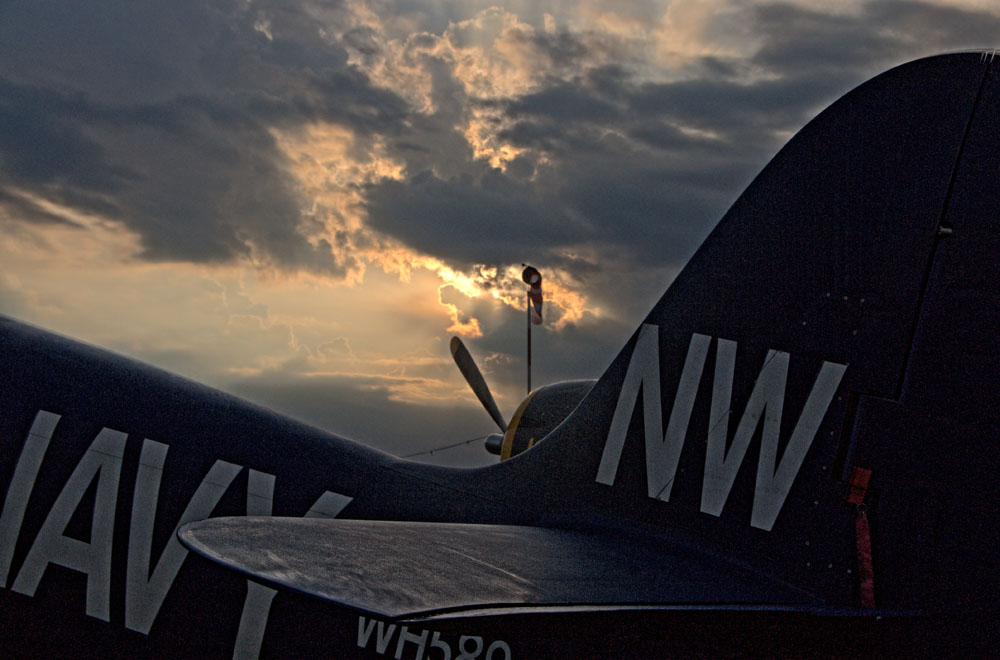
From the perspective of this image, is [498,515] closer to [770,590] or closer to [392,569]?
[770,590]

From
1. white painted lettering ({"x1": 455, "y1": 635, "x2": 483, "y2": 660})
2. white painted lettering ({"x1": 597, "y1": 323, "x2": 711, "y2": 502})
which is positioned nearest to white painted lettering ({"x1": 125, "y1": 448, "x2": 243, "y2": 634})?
white painted lettering ({"x1": 455, "y1": 635, "x2": 483, "y2": 660})

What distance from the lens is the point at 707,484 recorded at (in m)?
5.14

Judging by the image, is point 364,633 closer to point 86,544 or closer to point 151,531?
point 151,531

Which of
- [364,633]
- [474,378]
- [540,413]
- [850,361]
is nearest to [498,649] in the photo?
[364,633]

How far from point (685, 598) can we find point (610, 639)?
827 mm

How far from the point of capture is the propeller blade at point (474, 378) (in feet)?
42.7

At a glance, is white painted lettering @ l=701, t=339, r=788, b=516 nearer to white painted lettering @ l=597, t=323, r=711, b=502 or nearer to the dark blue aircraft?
the dark blue aircraft

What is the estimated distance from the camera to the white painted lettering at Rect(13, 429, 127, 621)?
615 centimetres

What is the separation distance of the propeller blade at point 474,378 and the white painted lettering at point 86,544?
23.1 feet

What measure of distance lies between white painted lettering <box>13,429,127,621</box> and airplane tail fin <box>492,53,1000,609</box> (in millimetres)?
3626

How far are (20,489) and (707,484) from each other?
15.8ft

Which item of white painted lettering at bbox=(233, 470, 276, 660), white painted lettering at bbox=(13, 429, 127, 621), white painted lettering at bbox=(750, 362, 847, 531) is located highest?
white painted lettering at bbox=(750, 362, 847, 531)

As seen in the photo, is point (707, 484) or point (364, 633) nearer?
point (707, 484)

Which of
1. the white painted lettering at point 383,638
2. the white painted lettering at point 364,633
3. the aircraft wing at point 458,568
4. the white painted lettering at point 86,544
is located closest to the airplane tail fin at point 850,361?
the aircraft wing at point 458,568
